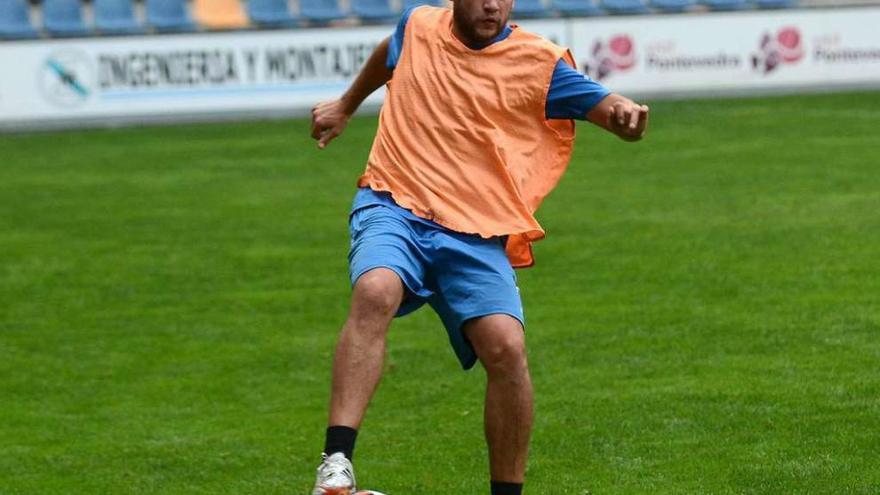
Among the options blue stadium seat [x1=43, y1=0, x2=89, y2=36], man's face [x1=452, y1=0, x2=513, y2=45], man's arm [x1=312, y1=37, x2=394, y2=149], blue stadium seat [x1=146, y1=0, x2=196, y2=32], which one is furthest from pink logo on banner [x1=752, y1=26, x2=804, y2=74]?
man's face [x1=452, y1=0, x2=513, y2=45]

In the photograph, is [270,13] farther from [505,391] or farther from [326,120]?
[505,391]

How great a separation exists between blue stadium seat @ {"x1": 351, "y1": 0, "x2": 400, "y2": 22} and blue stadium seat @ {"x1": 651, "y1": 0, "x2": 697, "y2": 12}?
13.1ft

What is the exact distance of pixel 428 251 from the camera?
5906 millimetres

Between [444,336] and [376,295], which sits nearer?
[376,295]

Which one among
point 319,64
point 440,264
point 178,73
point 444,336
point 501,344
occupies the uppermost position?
point 440,264

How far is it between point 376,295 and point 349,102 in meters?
1.19

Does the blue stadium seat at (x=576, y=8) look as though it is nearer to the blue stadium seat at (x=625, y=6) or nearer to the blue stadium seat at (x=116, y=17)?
the blue stadium seat at (x=625, y=6)

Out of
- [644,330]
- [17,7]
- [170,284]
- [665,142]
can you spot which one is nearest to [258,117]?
[17,7]

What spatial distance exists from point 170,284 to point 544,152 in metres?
6.47

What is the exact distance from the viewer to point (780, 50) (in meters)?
26.3

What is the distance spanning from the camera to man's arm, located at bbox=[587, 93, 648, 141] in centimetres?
575

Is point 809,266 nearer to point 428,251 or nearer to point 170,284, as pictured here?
point 170,284

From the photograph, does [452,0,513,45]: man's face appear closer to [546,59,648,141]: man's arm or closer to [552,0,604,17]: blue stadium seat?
[546,59,648,141]: man's arm

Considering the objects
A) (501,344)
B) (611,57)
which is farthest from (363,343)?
(611,57)
